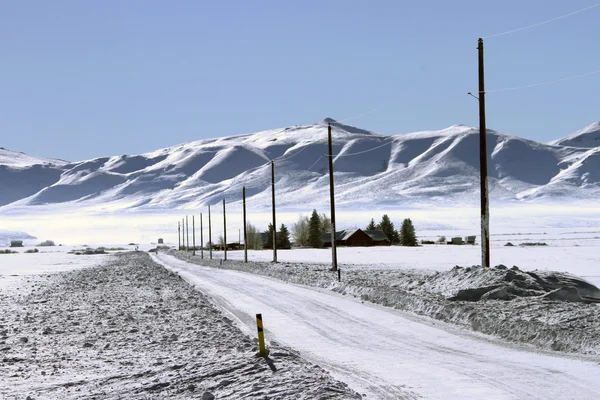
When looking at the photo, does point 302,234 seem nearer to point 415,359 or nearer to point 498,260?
point 498,260

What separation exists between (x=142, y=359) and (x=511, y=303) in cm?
1171

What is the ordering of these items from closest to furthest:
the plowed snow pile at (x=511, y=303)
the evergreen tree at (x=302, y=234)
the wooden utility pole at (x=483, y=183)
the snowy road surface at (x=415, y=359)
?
the snowy road surface at (x=415, y=359) < the plowed snow pile at (x=511, y=303) < the wooden utility pole at (x=483, y=183) < the evergreen tree at (x=302, y=234)

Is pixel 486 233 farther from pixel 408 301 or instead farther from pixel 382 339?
pixel 382 339

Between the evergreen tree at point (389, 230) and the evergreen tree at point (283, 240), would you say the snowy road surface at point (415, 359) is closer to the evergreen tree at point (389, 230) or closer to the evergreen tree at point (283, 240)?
the evergreen tree at point (283, 240)

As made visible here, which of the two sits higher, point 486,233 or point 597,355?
point 486,233

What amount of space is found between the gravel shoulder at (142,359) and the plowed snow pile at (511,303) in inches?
213

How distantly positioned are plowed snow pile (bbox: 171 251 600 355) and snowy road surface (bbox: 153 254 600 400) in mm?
767

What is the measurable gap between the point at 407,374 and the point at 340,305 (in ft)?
44.0

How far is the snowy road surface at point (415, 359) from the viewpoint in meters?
11.8

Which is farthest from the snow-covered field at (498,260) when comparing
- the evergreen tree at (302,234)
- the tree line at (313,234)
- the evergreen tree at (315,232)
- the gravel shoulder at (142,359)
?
the evergreen tree at (302,234)

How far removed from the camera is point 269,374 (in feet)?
42.3

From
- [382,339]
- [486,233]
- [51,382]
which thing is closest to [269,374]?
[51,382]

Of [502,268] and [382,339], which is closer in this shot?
[382,339]

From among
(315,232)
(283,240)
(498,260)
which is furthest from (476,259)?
(315,232)
